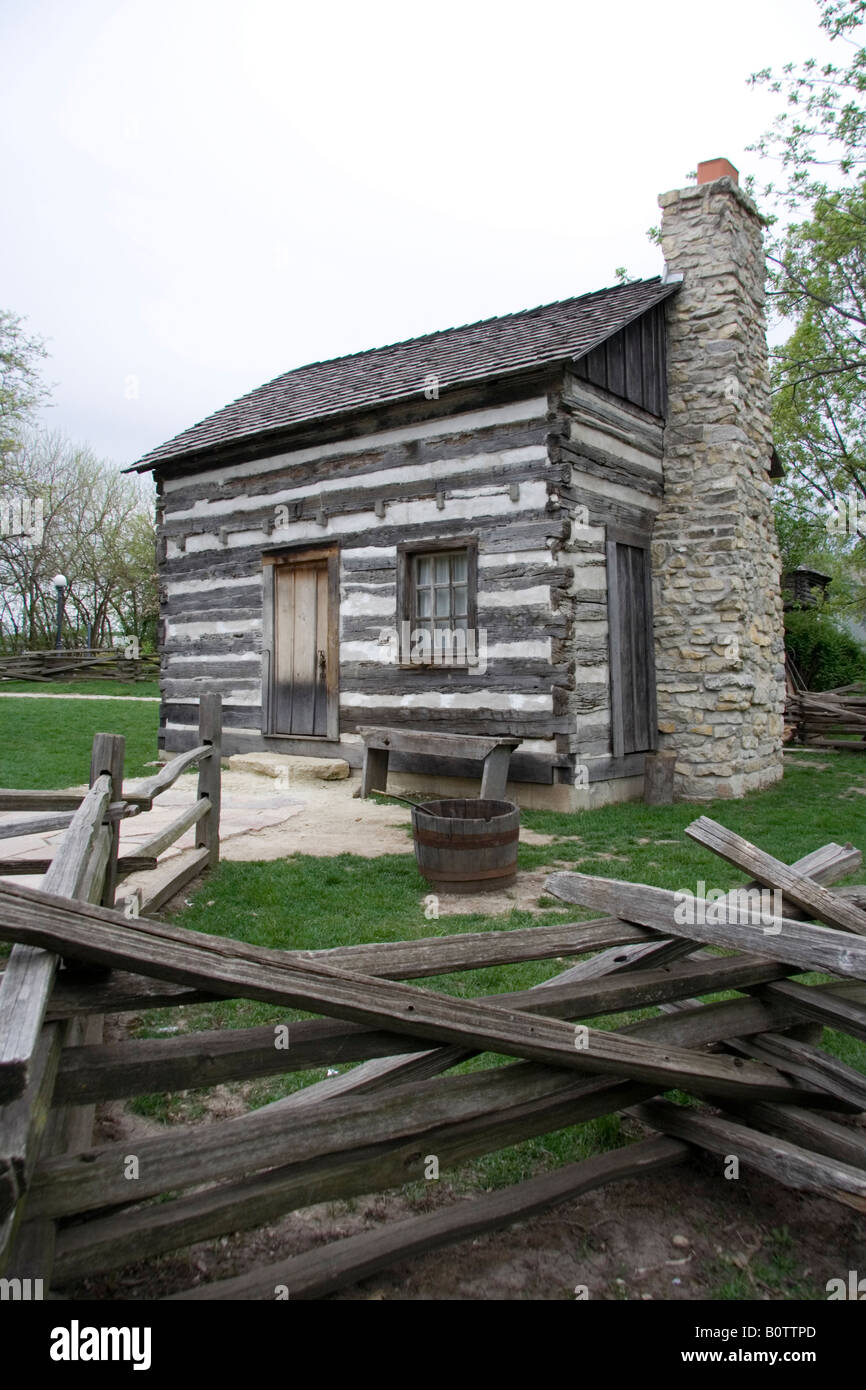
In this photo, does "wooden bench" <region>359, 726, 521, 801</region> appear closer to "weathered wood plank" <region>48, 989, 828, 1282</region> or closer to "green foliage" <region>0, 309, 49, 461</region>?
"weathered wood plank" <region>48, 989, 828, 1282</region>

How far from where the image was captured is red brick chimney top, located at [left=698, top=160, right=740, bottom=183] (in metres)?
10.3

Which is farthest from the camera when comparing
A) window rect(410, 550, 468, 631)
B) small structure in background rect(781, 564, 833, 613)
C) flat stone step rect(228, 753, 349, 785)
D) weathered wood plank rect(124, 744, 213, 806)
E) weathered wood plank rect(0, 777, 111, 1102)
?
small structure in background rect(781, 564, 833, 613)

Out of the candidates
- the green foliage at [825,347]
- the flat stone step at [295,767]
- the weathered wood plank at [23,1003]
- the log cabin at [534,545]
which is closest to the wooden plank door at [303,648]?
the log cabin at [534,545]

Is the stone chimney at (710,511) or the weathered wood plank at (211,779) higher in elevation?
the stone chimney at (710,511)

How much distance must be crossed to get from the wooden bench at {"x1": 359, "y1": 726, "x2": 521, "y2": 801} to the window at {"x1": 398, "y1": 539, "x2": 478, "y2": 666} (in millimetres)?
1055

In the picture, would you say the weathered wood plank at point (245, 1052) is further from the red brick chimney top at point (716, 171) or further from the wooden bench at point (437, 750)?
the red brick chimney top at point (716, 171)

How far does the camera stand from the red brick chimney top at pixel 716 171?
405 inches

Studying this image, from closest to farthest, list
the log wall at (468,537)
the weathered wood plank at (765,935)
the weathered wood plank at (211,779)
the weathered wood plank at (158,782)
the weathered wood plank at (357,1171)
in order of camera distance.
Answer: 1. the weathered wood plank at (357,1171)
2. the weathered wood plank at (765,935)
3. the weathered wood plank at (158,782)
4. the weathered wood plank at (211,779)
5. the log wall at (468,537)

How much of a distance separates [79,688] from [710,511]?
18.2m

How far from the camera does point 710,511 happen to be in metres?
10.1

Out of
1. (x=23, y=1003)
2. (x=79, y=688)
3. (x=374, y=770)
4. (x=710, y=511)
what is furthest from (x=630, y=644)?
(x=79, y=688)

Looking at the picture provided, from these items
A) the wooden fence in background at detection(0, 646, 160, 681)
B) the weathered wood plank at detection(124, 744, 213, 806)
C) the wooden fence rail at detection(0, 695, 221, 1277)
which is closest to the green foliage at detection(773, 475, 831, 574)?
the wooden fence in background at detection(0, 646, 160, 681)
